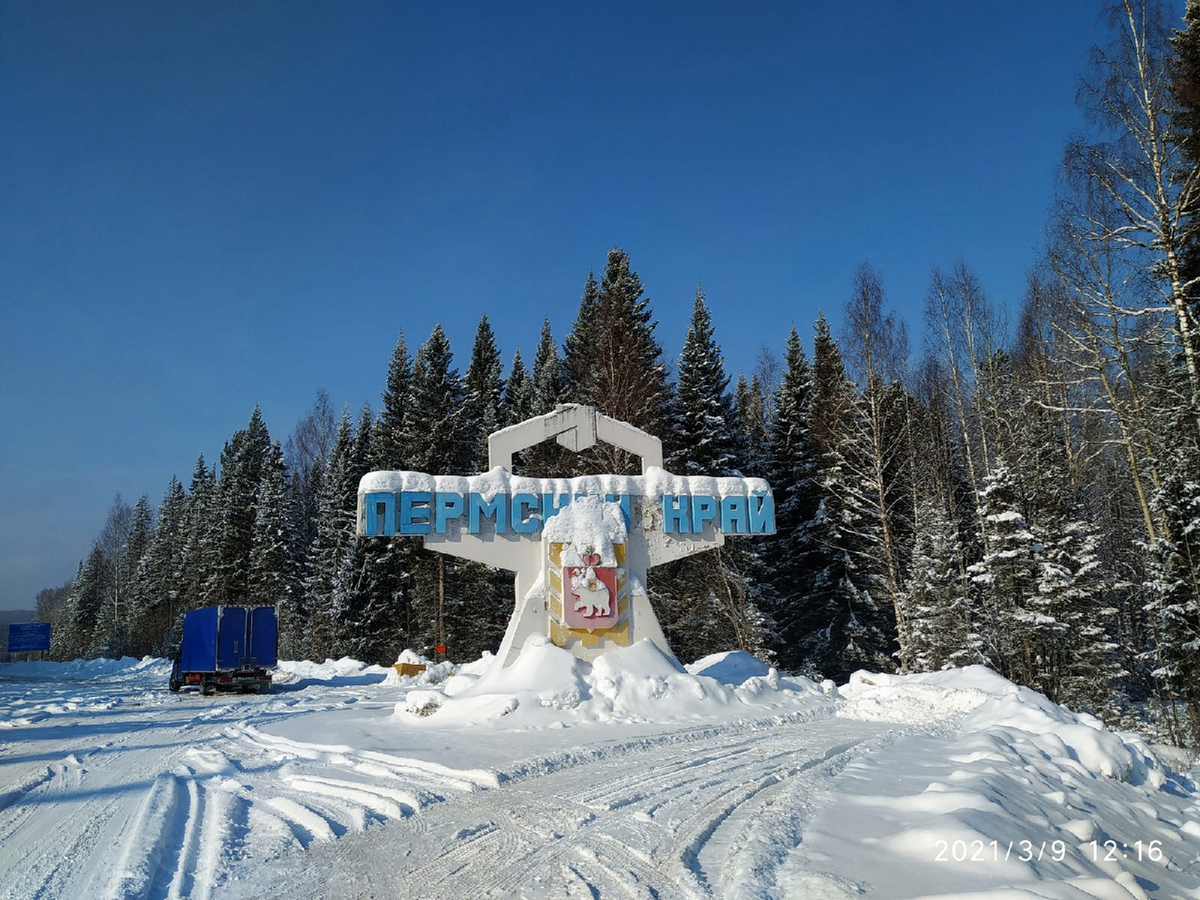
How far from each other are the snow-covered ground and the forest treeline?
705cm

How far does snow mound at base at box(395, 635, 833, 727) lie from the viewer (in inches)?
459

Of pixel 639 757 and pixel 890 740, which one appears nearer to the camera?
pixel 639 757

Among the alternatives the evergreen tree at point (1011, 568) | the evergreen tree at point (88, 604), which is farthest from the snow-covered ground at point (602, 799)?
the evergreen tree at point (88, 604)

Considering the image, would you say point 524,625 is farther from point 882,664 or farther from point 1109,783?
point 882,664

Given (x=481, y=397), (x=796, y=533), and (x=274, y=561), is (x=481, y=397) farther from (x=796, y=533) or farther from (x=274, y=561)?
(x=796, y=533)

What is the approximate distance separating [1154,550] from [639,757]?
13.3m

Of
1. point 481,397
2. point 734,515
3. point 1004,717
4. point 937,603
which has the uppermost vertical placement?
point 481,397

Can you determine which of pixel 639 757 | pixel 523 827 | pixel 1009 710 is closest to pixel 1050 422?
pixel 1009 710

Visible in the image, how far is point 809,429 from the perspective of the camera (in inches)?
1170

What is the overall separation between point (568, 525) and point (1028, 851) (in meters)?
10.4

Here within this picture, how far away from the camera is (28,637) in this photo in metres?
39.3

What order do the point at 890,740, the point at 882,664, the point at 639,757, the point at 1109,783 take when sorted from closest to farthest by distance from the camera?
the point at 1109,783
the point at 639,757
the point at 890,740
the point at 882,664

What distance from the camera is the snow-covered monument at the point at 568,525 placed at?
46.5 ft

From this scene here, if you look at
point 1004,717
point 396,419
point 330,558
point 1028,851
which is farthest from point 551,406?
point 1028,851
